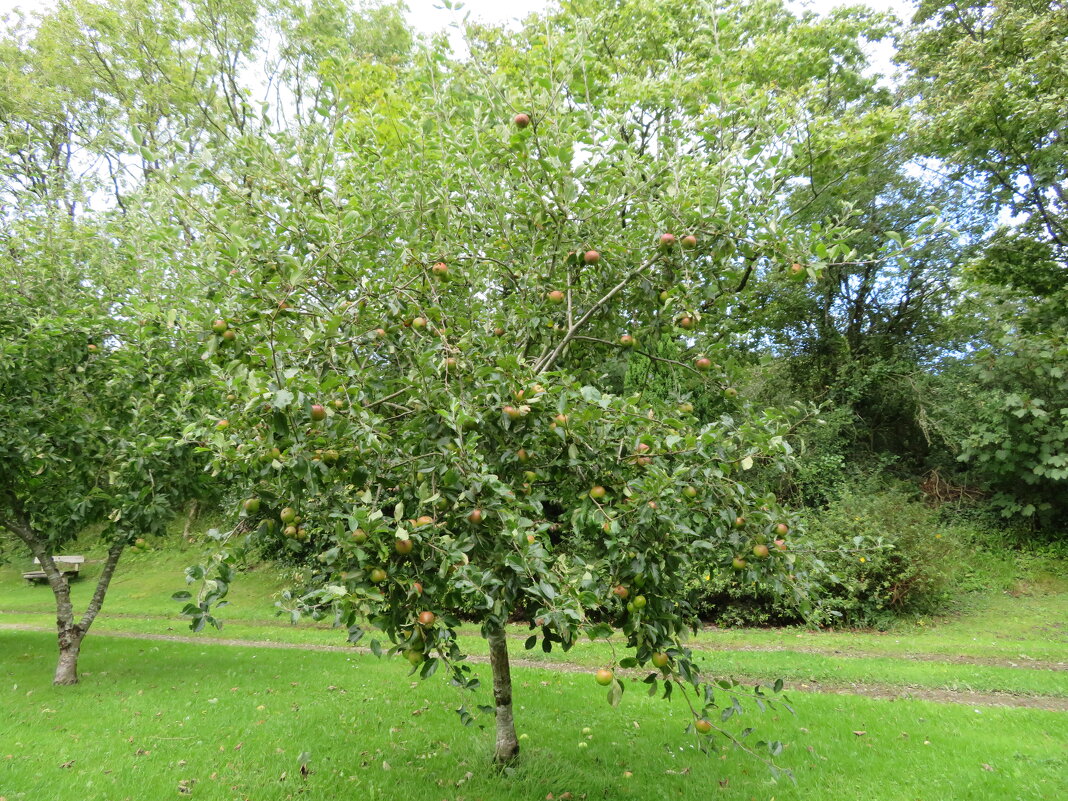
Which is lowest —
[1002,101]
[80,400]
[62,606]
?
[62,606]

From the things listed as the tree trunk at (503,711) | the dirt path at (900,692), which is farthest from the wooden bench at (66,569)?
the tree trunk at (503,711)

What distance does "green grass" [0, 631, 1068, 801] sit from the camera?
4.70 metres

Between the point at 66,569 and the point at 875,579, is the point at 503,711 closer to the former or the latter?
the point at 875,579

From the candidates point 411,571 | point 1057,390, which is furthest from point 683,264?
point 1057,390

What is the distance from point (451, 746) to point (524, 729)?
0.78m

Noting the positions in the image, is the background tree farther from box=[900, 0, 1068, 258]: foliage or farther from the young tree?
the young tree

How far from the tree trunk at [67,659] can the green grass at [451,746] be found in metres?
0.26

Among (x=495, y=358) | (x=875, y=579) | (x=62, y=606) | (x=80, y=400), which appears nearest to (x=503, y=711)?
(x=495, y=358)

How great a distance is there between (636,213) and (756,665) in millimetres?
7004

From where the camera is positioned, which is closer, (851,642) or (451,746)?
(451,746)

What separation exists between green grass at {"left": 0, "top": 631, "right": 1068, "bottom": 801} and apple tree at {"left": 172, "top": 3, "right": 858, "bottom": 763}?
5.37 feet

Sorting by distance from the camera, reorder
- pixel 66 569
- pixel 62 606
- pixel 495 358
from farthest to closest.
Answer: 1. pixel 66 569
2. pixel 62 606
3. pixel 495 358

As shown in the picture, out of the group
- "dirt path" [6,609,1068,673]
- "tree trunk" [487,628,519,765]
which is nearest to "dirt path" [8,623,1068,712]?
"dirt path" [6,609,1068,673]

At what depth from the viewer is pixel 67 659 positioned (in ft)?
26.5
